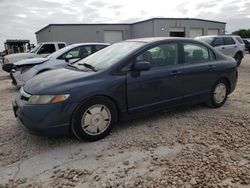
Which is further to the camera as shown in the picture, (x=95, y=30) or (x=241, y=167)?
(x=95, y=30)

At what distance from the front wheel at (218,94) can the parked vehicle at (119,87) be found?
20mm

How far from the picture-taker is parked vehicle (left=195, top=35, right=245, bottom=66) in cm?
1210

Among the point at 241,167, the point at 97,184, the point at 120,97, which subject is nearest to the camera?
the point at 97,184

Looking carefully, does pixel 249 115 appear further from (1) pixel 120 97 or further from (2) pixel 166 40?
(1) pixel 120 97

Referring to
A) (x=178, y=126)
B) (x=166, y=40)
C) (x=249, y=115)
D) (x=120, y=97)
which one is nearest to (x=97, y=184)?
(x=120, y=97)

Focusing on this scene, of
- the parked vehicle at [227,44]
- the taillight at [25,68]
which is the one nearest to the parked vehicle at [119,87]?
the taillight at [25,68]

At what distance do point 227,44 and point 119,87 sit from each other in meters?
10.5

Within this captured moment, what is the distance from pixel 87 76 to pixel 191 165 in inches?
73.6

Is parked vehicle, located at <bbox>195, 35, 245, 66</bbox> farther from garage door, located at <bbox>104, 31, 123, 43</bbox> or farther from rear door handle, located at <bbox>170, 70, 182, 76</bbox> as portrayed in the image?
garage door, located at <bbox>104, 31, 123, 43</bbox>

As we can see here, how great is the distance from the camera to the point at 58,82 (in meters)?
3.55

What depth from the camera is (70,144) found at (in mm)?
3645

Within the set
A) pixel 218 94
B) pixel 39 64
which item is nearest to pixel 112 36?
pixel 39 64

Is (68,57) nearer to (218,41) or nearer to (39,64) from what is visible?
(39,64)

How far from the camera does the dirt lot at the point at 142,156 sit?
2768 millimetres
